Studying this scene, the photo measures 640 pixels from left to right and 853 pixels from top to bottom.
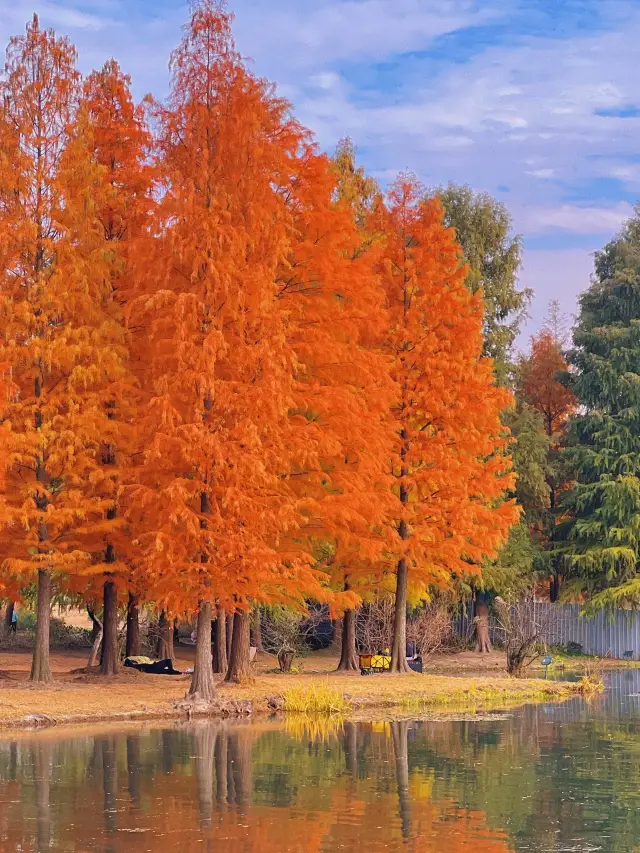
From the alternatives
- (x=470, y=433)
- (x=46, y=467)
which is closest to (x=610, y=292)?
(x=470, y=433)

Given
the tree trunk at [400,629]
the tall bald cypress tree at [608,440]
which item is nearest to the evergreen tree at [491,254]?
the tall bald cypress tree at [608,440]

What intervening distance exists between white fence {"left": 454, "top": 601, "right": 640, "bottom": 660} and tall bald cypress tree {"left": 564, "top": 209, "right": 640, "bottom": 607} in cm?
101

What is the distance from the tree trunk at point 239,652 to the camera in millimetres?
30859

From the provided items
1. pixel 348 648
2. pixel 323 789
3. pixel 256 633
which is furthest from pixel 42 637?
pixel 323 789

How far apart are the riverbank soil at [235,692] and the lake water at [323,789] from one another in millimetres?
1995

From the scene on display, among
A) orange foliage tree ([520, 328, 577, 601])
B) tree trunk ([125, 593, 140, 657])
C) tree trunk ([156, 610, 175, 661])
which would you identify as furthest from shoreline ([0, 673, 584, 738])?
orange foliage tree ([520, 328, 577, 601])

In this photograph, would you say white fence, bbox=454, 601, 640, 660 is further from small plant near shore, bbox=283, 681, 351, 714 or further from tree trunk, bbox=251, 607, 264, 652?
small plant near shore, bbox=283, 681, 351, 714

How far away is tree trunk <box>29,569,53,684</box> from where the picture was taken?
2945 cm

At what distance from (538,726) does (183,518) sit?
805cm

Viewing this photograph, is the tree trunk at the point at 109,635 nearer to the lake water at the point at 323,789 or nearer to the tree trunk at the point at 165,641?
the tree trunk at the point at 165,641

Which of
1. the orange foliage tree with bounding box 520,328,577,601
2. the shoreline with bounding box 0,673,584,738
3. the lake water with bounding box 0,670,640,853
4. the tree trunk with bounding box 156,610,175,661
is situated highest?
Answer: the orange foliage tree with bounding box 520,328,577,601

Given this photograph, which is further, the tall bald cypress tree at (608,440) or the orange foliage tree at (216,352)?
the tall bald cypress tree at (608,440)

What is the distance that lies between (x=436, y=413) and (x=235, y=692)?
32.1ft

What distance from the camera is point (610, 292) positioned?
54688 millimetres
